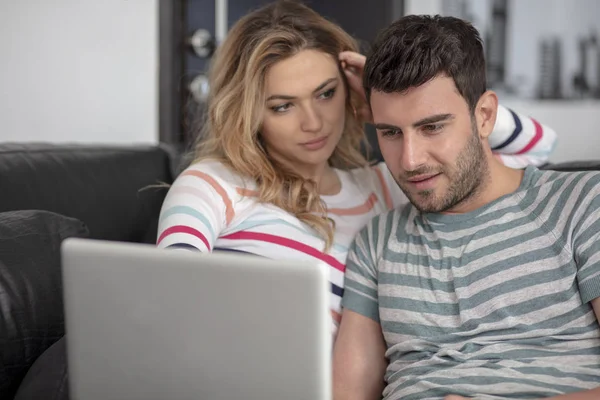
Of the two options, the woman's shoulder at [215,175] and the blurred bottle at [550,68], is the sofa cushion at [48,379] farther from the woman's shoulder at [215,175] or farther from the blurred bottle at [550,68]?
the blurred bottle at [550,68]

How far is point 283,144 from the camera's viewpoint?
183 cm

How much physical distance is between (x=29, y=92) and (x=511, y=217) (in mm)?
1518

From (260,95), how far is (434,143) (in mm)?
447

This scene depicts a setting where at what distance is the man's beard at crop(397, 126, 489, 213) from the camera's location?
1.55 meters

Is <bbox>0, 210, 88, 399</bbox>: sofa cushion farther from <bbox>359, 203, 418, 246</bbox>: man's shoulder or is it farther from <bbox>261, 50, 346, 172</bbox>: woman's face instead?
<bbox>359, 203, 418, 246</bbox>: man's shoulder

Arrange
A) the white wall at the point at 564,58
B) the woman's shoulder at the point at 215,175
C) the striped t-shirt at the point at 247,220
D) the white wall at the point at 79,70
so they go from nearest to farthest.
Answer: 1. the striped t-shirt at the point at 247,220
2. the woman's shoulder at the point at 215,175
3. the white wall at the point at 79,70
4. the white wall at the point at 564,58

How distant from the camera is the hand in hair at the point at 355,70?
1855mm

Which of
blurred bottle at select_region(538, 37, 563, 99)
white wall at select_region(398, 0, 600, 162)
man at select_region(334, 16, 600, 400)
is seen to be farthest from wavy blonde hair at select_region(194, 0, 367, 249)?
blurred bottle at select_region(538, 37, 563, 99)

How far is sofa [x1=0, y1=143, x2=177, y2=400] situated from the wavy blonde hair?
0.33 metres

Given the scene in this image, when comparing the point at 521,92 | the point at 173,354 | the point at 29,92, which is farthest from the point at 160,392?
the point at 521,92

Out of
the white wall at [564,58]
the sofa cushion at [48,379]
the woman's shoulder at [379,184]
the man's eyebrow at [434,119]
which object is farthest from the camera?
the white wall at [564,58]

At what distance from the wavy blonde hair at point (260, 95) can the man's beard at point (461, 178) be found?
0.27 meters

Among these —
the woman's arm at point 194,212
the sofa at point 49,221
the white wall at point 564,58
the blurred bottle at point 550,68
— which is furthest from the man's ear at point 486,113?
the blurred bottle at point 550,68

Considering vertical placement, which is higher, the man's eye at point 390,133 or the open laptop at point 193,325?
the man's eye at point 390,133
